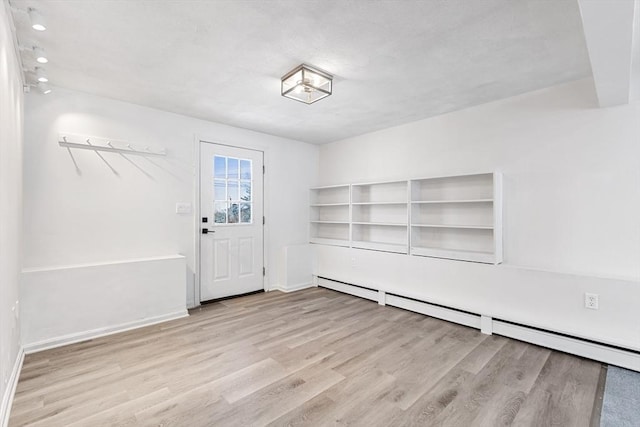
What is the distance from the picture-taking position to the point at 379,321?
3434mm

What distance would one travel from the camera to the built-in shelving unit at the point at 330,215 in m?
4.94

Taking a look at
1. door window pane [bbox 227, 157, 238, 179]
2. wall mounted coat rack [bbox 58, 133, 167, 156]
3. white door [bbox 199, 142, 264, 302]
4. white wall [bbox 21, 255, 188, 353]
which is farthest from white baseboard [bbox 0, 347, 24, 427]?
door window pane [bbox 227, 157, 238, 179]

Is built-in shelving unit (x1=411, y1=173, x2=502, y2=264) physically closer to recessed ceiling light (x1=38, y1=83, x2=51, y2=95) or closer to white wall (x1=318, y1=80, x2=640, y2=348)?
white wall (x1=318, y1=80, x2=640, y2=348)

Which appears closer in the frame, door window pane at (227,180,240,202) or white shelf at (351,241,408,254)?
white shelf at (351,241,408,254)

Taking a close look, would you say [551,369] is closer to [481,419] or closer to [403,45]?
[481,419]

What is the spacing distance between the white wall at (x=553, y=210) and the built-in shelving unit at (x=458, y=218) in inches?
4.9

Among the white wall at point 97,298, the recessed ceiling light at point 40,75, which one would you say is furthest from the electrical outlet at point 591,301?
the recessed ceiling light at point 40,75

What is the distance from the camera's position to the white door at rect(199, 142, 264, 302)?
4062mm

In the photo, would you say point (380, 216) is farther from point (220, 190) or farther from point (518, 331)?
point (220, 190)

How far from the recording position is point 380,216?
14.9 ft

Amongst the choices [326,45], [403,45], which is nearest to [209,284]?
[326,45]

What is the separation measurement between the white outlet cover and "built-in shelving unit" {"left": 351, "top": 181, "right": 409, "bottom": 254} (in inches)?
89.9

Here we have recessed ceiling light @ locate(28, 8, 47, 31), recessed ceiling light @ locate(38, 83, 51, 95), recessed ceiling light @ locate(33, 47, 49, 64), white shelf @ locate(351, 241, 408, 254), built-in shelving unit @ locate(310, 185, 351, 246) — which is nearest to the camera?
recessed ceiling light @ locate(28, 8, 47, 31)

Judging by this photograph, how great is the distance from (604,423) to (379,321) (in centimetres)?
193
